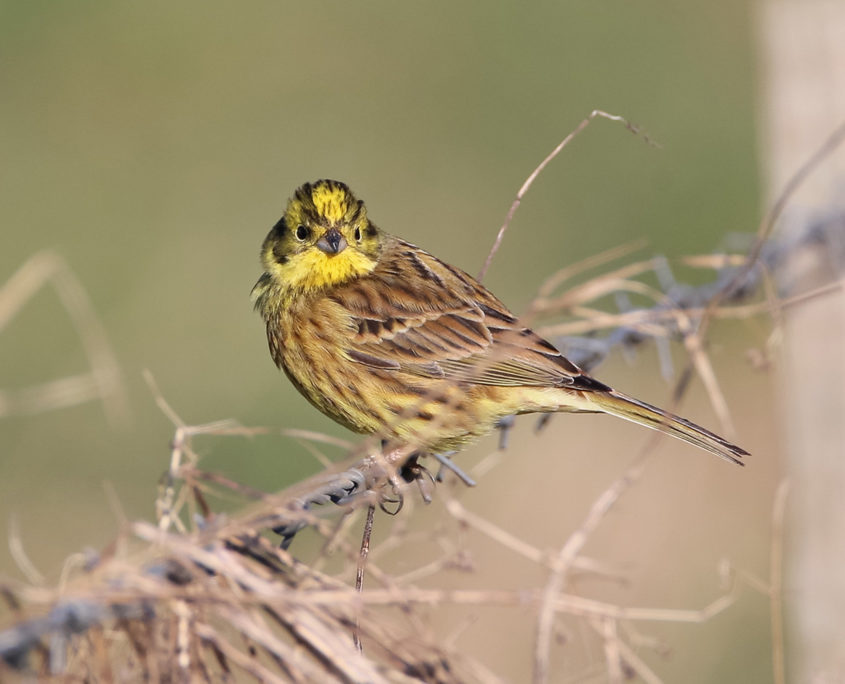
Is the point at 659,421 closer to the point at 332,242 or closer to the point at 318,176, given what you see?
the point at 332,242

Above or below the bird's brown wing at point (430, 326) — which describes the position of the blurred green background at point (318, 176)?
above

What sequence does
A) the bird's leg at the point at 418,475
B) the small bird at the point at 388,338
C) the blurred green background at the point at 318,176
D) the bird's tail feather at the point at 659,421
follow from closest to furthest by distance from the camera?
the bird's leg at the point at 418,475 → the bird's tail feather at the point at 659,421 → the small bird at the point at 388,338 → the blurred green background at the point at 318,176

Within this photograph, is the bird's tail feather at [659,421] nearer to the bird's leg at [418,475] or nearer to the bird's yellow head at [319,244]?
the bird's leg at [418,475]

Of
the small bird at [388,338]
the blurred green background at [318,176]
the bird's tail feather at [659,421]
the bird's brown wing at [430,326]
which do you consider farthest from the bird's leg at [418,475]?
the blurred green background at [318,176]

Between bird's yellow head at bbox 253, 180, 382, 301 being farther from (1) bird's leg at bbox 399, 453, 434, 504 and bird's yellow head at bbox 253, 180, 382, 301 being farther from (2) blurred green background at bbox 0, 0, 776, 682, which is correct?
(2) blurred green background at bbox 0, 0, 776, 682

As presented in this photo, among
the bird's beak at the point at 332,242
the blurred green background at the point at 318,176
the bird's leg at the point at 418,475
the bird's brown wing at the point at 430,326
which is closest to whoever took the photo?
the bird's leg at the point at 418,475

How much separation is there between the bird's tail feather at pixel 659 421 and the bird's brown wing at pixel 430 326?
254 millimetres

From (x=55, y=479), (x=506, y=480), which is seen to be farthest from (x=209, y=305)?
(x=506, y=480)

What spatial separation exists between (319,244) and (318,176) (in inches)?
204

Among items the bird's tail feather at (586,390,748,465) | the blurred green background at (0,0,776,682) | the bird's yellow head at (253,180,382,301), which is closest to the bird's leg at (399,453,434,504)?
the bird's tail feather at (586,390,748,465)

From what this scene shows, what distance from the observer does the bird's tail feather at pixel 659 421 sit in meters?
4.05

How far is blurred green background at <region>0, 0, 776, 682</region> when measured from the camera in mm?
7629

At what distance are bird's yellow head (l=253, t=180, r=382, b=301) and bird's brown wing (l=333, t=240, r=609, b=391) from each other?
98 millimetres

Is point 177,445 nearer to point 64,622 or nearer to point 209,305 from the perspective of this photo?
point 64,622
